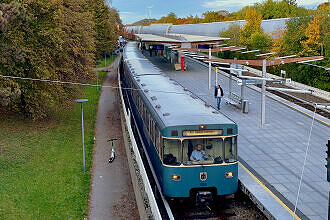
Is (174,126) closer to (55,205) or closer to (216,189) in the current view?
(216,189)

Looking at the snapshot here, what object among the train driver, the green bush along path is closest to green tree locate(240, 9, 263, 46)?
the green bush along path

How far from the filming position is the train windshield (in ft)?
40.2

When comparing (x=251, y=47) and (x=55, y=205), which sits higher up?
(x=251, y=47)

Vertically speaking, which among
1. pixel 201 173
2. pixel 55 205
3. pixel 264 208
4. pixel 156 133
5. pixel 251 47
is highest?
pixel 251 47

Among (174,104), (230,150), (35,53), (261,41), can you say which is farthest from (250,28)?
(230,150)

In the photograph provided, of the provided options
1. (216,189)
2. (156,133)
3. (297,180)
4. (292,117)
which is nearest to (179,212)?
(216,189)

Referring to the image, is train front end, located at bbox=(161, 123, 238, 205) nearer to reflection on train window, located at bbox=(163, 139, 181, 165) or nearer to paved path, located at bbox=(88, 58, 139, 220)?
reflection on train window, located at bbox=(163, 139, 181, 165)

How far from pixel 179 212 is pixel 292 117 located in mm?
13438

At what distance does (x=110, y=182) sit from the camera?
57.9 ft

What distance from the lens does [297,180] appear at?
1445 centimetres

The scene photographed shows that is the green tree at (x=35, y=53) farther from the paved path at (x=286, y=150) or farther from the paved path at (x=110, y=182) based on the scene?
the paved path at (x=286, y=150)

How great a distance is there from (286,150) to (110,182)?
24.2 feet

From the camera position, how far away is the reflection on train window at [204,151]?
40.2 feet

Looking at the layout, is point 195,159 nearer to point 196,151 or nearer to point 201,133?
point 196,151
